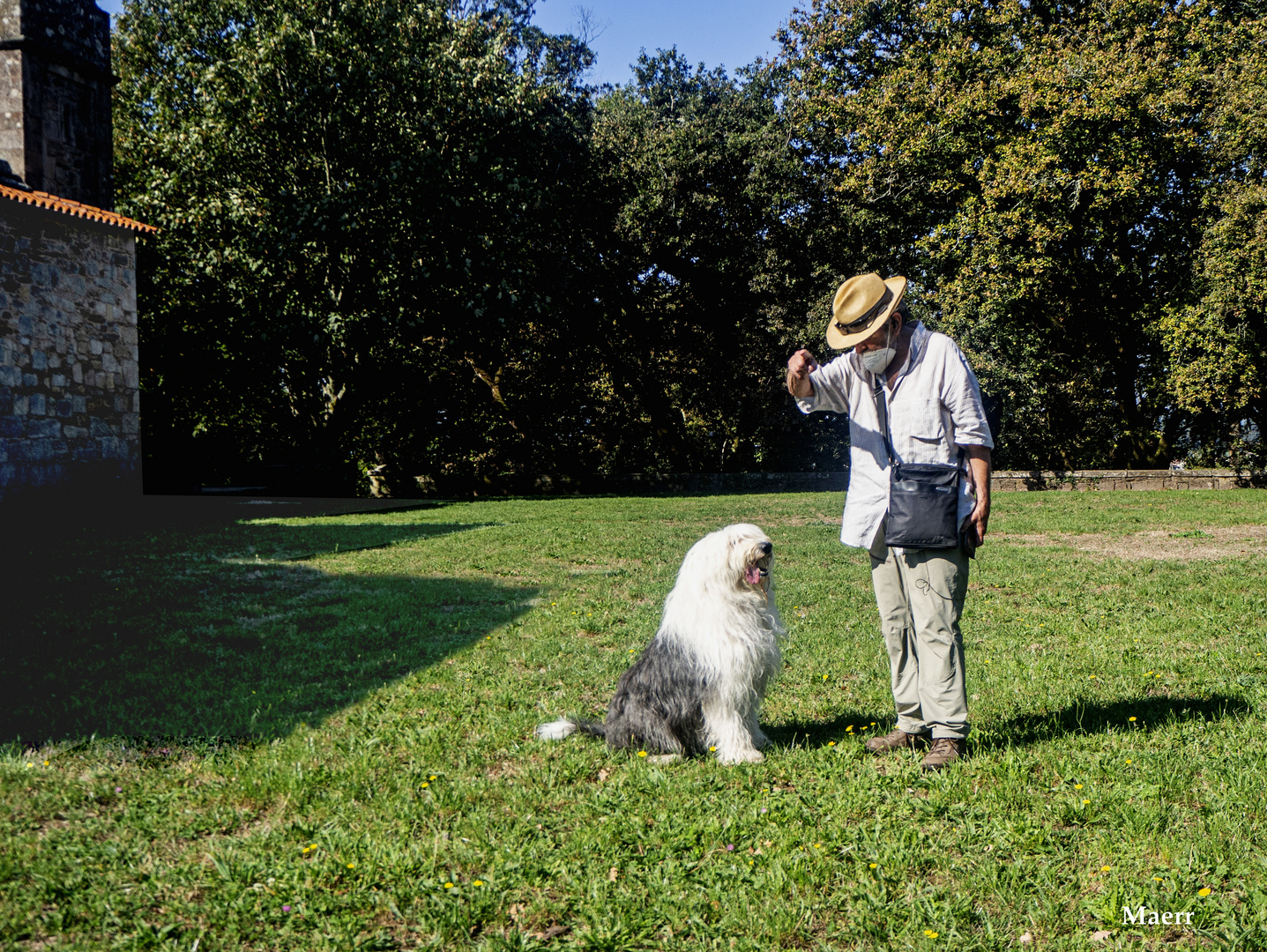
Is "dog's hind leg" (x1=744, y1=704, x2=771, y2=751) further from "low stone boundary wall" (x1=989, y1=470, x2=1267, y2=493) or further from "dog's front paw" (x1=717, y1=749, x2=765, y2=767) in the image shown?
"low stone boundary wall" (x1=989, y1=470, x2=1267, y2=493)

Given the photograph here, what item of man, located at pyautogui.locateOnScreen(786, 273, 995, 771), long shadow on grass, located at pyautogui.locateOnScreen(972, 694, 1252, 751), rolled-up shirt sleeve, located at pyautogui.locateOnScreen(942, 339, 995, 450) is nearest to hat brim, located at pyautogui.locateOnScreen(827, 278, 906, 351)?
man, located at pyautogui.locateOnScreen(786, 273, 995, 771)

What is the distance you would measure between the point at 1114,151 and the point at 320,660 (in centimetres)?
2047

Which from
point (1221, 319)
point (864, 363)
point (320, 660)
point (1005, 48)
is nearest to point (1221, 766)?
point (864, 363)

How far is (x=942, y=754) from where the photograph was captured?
388 centimetres

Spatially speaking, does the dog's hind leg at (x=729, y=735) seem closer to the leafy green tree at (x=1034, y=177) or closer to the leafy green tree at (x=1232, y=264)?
the leafy green tree at (x=1034, y=177)

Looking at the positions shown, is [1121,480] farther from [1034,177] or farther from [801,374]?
[801,374]

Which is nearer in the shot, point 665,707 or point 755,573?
point 755,573

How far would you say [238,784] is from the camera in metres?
3.68

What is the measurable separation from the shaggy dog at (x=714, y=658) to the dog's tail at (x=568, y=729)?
215mm

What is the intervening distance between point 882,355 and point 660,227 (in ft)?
65.7

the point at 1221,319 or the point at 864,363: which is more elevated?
the point at 1221,319

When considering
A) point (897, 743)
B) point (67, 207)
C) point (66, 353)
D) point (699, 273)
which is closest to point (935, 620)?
point (897, 743)

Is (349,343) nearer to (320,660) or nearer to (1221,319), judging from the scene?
(320,660)

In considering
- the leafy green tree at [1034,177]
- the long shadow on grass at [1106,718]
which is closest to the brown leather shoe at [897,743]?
the long shadow on grass at [1106,718]
